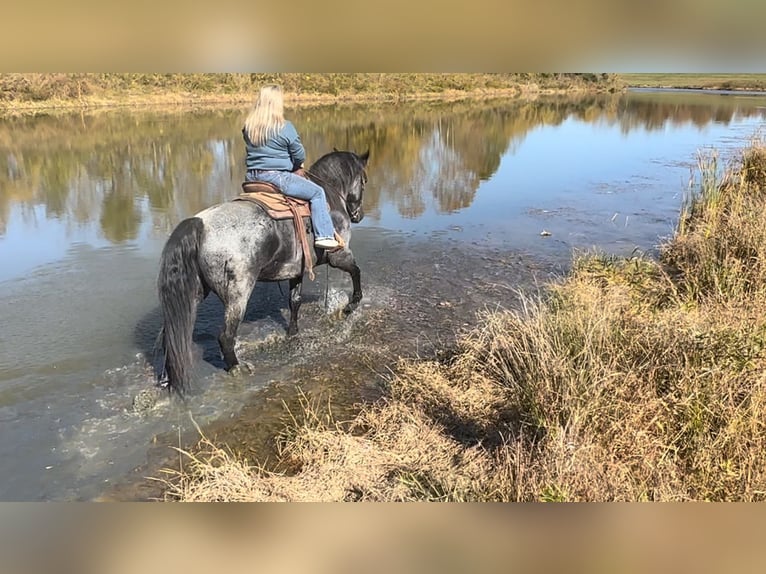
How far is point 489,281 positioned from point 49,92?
34.9 m

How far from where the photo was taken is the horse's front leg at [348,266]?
7.30m

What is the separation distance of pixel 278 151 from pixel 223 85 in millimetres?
37938

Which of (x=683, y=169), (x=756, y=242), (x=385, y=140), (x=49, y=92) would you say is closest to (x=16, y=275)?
(x=756, y=242)

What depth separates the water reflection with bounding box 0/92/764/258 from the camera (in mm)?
13383

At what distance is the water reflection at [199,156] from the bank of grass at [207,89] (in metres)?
2.82

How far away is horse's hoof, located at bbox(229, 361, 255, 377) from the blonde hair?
2.67 meters

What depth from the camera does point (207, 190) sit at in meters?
15.1

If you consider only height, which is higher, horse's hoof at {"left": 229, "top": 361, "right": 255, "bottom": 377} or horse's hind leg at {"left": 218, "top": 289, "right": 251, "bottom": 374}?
horse's hind leg at {"left": 218, "top": 289, "right": 251, "bottom": 374}

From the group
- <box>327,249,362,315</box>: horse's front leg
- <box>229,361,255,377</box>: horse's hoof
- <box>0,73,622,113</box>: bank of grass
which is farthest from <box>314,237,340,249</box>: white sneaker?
<box>0,73,622,113</box>: bank of grass

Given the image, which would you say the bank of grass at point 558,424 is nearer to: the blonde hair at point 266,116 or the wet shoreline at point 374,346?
the wet shoreline at point 374,346

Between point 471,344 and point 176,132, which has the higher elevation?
point 176,132

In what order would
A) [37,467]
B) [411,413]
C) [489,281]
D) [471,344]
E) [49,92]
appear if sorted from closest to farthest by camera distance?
1. [37,467]
2. [411,413]
3. [471,344]
4. [489,281]
5. [49,92]
